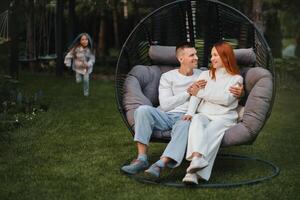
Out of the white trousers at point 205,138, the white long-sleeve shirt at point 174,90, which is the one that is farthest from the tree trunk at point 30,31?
the white trousers at point 205,138

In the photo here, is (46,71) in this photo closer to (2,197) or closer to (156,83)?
(156,83)

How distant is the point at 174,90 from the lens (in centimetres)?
577

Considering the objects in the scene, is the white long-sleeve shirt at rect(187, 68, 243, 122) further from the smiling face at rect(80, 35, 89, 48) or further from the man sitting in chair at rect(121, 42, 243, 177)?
the smiling face at rect(80, 35, 89, 48)

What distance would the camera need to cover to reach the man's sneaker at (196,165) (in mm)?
4859

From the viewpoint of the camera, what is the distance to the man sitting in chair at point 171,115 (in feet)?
16.6

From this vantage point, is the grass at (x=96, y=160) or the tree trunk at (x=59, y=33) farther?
the tree trunk at (x=59, y=33)

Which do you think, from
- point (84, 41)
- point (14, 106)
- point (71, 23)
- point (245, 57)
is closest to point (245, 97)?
point (245, 57)

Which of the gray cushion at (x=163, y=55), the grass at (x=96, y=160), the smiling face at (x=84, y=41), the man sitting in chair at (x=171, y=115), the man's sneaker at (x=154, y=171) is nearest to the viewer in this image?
the grass at (x=96, y=160)

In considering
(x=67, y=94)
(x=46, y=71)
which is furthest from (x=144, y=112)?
(x=46, y=71)

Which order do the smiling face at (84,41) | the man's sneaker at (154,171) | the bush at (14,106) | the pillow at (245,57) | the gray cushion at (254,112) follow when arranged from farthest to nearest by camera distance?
the smiling face at (84,41), the bush at (14,106), the pillow at (245,57), the gray cushion at (254,112), the man's sneaker at (154,171)

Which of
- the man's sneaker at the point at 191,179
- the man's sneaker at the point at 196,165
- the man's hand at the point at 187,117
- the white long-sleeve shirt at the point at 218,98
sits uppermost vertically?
the white long-sleeve shirt at the point at 218,98

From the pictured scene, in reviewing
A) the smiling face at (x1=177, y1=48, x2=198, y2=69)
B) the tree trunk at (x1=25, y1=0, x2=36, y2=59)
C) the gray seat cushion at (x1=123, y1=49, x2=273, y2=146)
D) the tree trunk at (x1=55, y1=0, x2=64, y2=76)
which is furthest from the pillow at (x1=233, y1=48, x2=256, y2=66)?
the tree trunk at (x1=25, y1=0, x2=36, y2=59)

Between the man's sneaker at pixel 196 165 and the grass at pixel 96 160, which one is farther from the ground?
the man's sneaker at pixel 196 165

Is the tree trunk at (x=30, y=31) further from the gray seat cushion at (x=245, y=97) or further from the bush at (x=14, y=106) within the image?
the gray seat cushion at (x=245, y=97)
